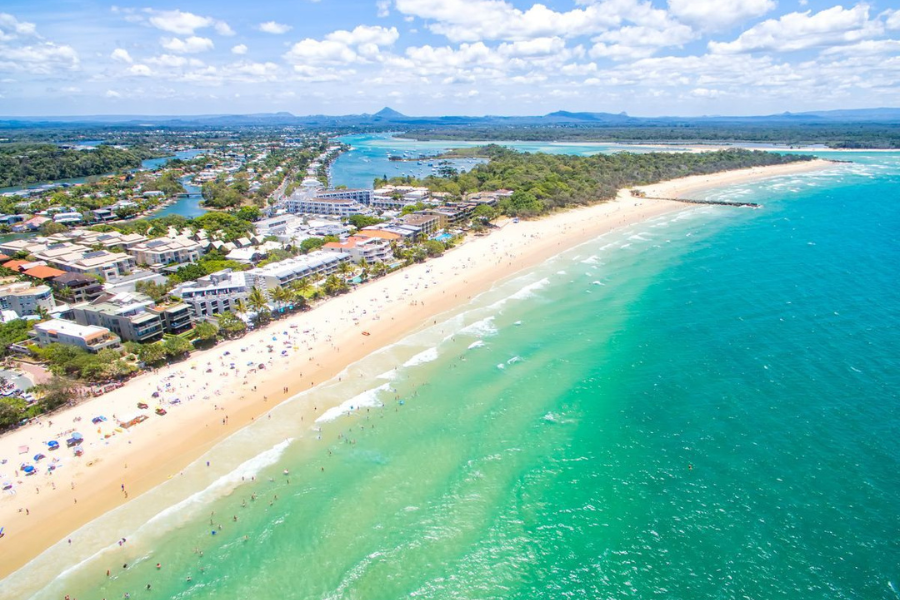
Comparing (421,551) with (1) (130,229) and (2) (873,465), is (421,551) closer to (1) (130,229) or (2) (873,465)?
(2) (873,465)

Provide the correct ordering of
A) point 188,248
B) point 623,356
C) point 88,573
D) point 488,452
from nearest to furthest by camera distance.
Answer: point 88,573 < point 488,452 < point 623,356 < point 188,248

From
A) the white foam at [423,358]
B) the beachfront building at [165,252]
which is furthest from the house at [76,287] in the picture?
the white foam at [423,358]

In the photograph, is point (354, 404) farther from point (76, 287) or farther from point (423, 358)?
point (76, 287)

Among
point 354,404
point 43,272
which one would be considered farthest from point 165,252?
point 354,404

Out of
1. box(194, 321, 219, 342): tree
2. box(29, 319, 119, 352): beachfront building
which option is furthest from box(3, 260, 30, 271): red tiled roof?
box(194, 321, 219, 342): tree

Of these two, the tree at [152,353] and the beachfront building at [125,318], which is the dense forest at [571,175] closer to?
the beachfront building at [125,318]

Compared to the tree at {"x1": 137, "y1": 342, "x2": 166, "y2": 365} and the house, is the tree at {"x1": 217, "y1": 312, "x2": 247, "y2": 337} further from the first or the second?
the house

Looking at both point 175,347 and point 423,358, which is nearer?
point 175,347

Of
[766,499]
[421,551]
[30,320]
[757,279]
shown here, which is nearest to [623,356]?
[766,499]
